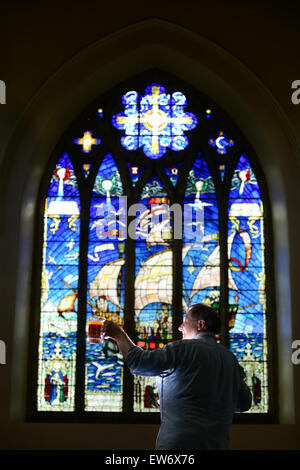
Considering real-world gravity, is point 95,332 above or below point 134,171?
below

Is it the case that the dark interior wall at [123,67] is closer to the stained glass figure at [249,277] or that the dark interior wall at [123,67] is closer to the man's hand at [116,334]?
the stained glass figure at [249,277]

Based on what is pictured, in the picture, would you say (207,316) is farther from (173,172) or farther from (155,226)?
(173,172)

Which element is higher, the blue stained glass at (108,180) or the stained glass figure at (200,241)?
the blue stained glass at (108,180)

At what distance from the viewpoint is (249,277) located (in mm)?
5492

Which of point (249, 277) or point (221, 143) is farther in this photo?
point (221, 143)

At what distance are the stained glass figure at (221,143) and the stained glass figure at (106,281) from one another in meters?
0.88

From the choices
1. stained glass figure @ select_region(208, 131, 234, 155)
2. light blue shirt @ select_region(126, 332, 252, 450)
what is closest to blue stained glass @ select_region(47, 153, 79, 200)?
stained glass figure @ select_region(208, 131, 234, 155)

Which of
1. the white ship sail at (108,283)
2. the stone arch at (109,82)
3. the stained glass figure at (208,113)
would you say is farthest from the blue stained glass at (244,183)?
the white ship sail at (108,283)

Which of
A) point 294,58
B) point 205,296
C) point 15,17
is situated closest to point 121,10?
point 15,17

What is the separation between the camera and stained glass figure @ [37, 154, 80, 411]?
5289mm

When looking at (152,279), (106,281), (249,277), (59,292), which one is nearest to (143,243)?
(152,279)

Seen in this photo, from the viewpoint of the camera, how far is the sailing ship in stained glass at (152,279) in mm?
5328

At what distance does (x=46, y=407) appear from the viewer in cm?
525

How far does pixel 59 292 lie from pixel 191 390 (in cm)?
286
